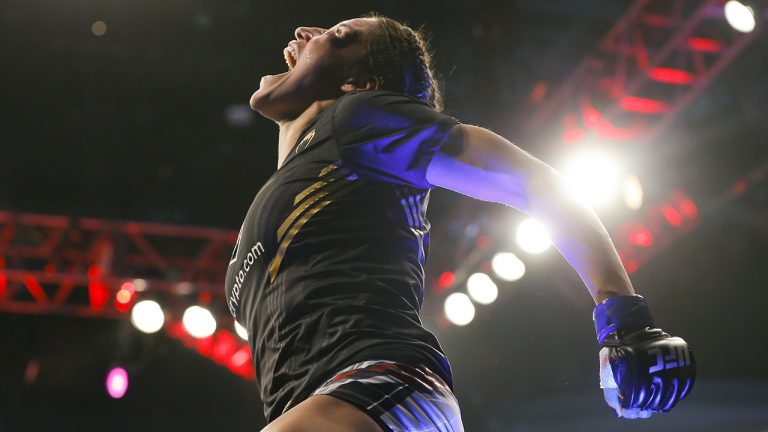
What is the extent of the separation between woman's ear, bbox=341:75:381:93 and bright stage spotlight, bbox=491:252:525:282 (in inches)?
288


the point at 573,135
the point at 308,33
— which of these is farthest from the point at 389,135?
the point at 573,135

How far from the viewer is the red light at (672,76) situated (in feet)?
20.6

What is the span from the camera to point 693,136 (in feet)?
29.1

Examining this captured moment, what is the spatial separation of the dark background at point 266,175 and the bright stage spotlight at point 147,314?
2081mm

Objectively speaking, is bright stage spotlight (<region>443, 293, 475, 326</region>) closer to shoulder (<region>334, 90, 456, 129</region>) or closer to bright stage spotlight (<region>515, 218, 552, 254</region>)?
bright stage spotlight (<region>515, 218, 552, 254</region>)

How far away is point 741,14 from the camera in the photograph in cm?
549

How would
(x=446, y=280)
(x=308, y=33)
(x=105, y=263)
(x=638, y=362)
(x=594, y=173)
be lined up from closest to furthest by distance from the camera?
(x=638, y=362)
(x=308, y=33)
(x=594, y=173)
(x=105, y=263)
(x=446, y=280)

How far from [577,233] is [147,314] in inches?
333

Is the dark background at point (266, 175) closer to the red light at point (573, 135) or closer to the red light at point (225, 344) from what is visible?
the red light at point (573, 135)

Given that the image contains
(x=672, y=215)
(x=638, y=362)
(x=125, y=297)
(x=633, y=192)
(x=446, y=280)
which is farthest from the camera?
(x=446, y=280)

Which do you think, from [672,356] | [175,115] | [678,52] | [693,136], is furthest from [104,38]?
[672,356]

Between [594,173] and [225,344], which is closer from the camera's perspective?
[594,173]

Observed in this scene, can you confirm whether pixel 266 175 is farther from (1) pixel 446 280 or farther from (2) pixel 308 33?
(2) pixel 308 33

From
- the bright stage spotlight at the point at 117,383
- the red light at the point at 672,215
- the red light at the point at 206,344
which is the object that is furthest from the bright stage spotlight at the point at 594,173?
the bright stage spotlight at the point at 117,383
